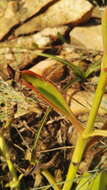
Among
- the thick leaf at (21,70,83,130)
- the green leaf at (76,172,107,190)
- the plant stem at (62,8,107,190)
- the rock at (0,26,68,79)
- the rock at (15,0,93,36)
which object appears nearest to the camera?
the plant stem at (62,8,107,190)

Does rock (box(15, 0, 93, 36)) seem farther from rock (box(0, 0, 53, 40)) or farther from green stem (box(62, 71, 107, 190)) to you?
green stem (box(62, 71, 107, 190))

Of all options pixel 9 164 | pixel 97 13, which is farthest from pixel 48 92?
pixel 97 13

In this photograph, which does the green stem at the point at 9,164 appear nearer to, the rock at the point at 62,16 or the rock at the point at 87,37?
the rock at the point at 87,37

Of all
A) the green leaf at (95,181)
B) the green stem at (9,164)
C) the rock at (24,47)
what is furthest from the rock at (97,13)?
the green leaf at (95,181)

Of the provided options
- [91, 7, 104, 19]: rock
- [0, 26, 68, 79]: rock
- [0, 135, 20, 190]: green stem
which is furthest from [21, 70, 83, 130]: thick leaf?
[91, 7, 104, 19]: rock

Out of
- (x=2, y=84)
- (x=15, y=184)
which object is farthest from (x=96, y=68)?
(x=15, y=184)

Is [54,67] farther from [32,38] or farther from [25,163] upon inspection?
[25,163]
